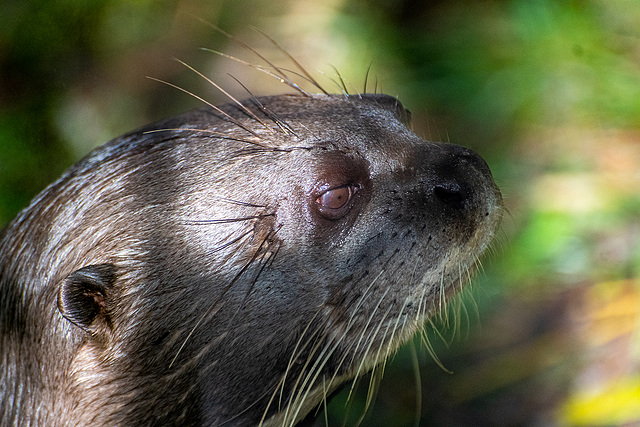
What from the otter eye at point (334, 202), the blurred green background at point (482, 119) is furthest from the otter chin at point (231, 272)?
the blurred green background at point (482, 119)

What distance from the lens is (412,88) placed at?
507 cm

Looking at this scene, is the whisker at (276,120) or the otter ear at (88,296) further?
the whisker at (276,120)

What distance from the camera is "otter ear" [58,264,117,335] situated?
1822 millimetres

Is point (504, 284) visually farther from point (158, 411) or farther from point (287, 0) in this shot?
point (287, 0)

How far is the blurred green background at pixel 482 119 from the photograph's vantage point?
357cm

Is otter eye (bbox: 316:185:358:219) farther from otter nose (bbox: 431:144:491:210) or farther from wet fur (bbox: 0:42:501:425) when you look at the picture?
otter nose (bbox: 431:144:491:210)

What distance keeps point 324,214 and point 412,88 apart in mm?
3302

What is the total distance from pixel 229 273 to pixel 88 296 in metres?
0.37

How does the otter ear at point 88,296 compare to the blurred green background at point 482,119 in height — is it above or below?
below

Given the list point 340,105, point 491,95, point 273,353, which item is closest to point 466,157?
point 340,105

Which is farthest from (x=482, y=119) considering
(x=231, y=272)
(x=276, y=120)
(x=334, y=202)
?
(x=231, y=272)

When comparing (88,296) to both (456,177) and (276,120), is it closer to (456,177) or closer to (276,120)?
(276,120)

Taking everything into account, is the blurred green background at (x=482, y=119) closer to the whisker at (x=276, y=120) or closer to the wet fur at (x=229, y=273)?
the wet fur at (x=229, y=273)

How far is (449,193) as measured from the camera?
2.06m
